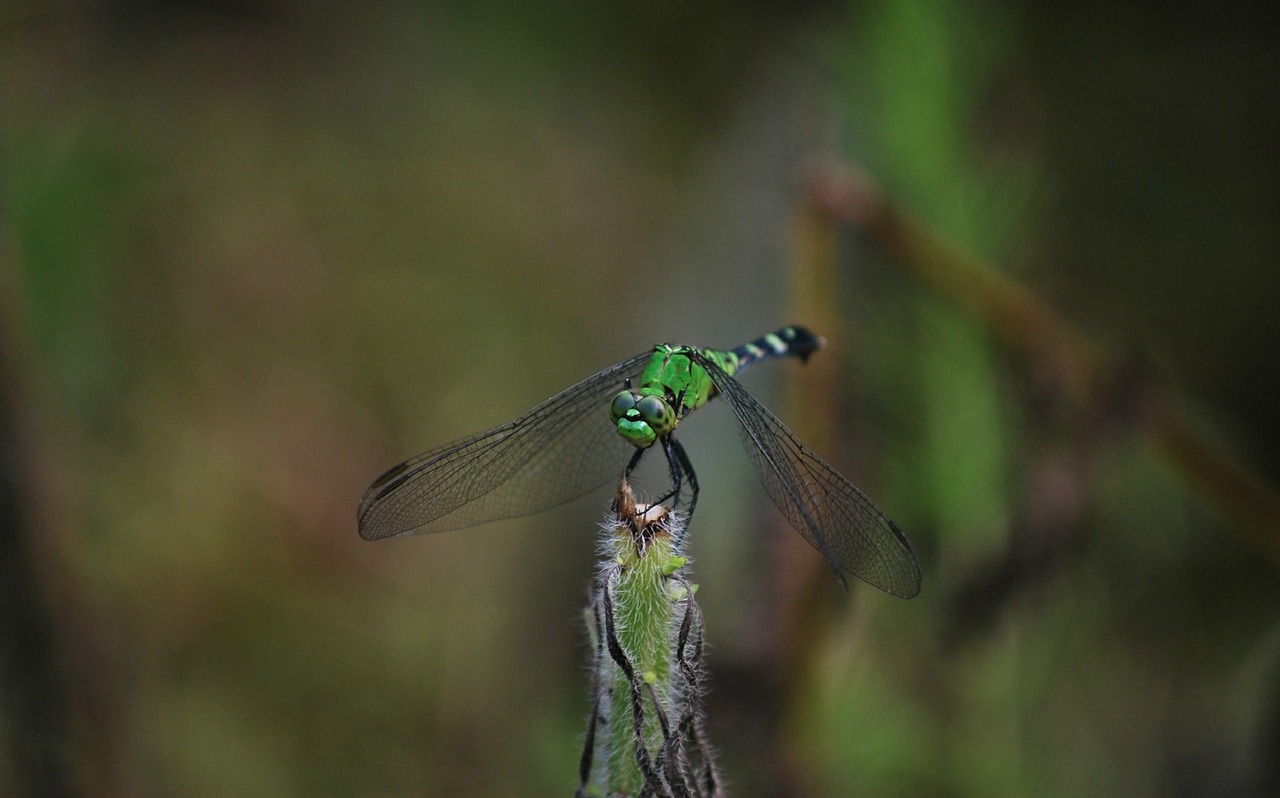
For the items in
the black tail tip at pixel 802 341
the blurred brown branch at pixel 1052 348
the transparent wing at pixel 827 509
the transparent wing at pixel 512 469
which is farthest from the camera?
the blurred brown branch at pixel 1052 348

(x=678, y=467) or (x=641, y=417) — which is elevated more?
(x=641, y=417)

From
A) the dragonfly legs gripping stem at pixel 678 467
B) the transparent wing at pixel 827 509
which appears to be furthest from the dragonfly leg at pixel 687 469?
the transparent wing at pixel 827 509

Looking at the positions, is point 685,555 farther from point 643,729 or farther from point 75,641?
point 75,641

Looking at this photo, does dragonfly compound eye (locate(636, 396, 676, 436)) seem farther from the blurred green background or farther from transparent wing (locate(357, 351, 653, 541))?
the blurred green background

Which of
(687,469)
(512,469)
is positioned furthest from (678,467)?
(512,469)

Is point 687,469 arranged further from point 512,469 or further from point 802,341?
point 802,341

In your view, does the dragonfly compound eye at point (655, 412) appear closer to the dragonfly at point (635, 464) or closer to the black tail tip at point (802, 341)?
the dragonfly at point (635, 464)

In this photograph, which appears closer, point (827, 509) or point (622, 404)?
point (827, 509)
